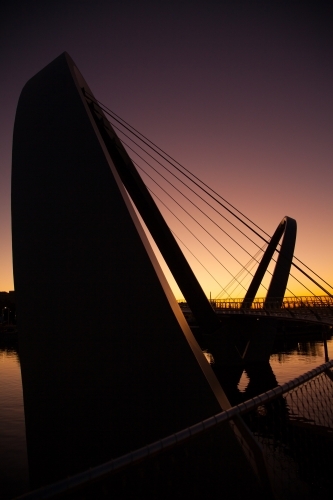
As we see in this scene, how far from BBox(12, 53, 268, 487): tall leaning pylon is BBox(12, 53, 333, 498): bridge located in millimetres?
18

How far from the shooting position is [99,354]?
482 cm

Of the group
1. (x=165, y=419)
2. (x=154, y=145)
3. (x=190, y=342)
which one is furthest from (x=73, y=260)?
(x=154, y=145)

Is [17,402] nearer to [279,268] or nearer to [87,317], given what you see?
[87,317]

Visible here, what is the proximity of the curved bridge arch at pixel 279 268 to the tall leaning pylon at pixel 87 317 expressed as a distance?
22.5 m

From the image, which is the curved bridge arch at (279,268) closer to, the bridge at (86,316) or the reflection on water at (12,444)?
the reflection on water at (12,444)

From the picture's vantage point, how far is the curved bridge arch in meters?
28.1

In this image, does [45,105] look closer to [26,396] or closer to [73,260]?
[73,260]

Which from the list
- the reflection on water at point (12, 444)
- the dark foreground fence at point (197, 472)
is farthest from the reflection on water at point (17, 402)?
the dark foreground fence at point (197, 472)

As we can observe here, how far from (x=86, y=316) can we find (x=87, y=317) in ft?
0.09

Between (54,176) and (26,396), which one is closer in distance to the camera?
(26,396)

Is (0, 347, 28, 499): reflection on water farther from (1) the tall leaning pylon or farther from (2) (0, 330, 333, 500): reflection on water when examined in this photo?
(1) the tall leaning pylon

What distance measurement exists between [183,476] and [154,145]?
8.82m

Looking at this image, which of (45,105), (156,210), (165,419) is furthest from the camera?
(156,210)

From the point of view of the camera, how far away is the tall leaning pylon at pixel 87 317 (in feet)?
13.7
